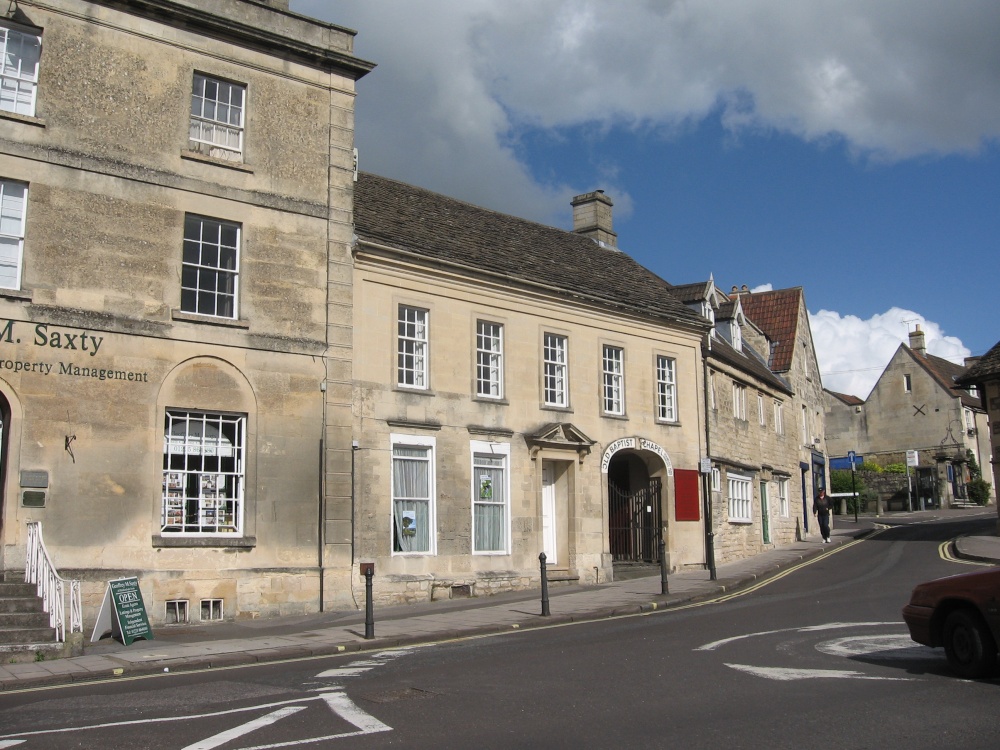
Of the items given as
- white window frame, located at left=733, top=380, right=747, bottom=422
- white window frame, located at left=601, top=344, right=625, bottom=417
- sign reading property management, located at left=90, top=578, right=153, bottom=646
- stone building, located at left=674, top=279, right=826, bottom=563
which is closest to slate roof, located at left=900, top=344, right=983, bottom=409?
stone building, located at left=674, top=279, right=826, bottom=563

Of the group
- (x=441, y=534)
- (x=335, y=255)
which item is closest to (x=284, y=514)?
(x=441, y=534)

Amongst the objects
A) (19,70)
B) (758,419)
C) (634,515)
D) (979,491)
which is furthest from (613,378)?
(979,491)

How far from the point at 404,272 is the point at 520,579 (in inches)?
286

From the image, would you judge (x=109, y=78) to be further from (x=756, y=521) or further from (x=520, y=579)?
(x=756, y=521)

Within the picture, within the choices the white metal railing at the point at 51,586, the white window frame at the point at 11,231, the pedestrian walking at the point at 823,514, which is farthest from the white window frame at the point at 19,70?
the pedestrian walking at the point at 823,514

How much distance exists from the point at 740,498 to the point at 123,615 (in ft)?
68.4

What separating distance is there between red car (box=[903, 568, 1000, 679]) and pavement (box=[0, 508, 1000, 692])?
6.92 meters

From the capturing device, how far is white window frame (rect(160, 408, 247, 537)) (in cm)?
1709

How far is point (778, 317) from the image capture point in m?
41.3

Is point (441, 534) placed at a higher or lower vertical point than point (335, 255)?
lower

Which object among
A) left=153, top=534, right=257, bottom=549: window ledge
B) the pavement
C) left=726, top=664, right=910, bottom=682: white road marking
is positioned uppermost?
left=153, top=534, right=257, bottom=549: window ledge

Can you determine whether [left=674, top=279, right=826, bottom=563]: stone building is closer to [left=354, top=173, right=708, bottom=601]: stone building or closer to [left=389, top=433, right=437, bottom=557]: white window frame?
[left=354, top=173, right=708, bottom=601]: stone building

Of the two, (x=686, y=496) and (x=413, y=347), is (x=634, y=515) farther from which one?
(x=413, y=347)

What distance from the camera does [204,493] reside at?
57.2 ft
